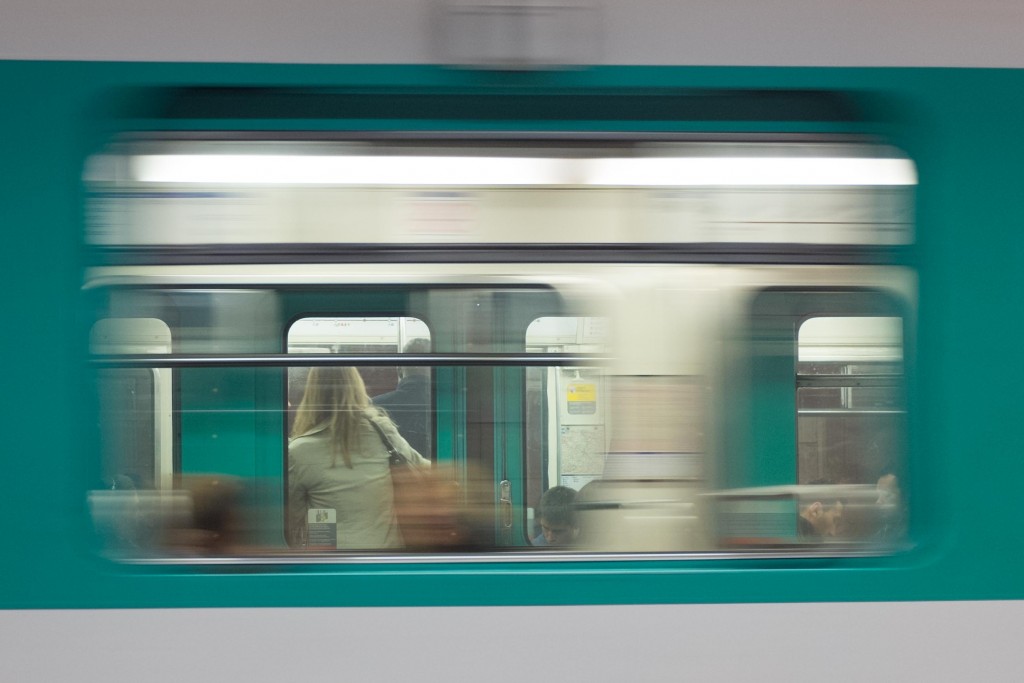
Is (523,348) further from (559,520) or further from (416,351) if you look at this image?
(559,520)

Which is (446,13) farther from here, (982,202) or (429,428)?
(982,202)

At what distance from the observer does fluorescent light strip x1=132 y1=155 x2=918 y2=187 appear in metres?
2.57

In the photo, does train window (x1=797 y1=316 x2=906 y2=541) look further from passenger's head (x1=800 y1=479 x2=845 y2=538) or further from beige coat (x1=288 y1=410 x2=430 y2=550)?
beige coat (x1=288 y1=410 x2=430 y2=550)

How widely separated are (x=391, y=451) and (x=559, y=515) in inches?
18.8

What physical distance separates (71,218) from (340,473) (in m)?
0.95

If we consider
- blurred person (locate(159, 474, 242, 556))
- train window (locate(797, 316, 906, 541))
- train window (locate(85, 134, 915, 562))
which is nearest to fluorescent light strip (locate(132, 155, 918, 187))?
train window (locate(85, 134, 915, 562))

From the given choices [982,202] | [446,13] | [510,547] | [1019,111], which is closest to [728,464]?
[510,547]

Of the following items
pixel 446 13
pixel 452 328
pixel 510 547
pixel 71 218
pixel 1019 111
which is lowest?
pixel 510 547

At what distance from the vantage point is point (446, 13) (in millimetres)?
2600

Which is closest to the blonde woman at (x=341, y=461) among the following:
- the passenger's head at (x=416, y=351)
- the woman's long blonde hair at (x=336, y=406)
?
the woman's long blonde hair at (x=336, y=406)

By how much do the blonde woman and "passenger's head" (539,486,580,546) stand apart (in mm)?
344

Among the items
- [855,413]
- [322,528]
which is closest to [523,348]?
[322,528]

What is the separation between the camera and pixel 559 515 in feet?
8.56

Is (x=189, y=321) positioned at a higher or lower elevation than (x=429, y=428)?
higher
